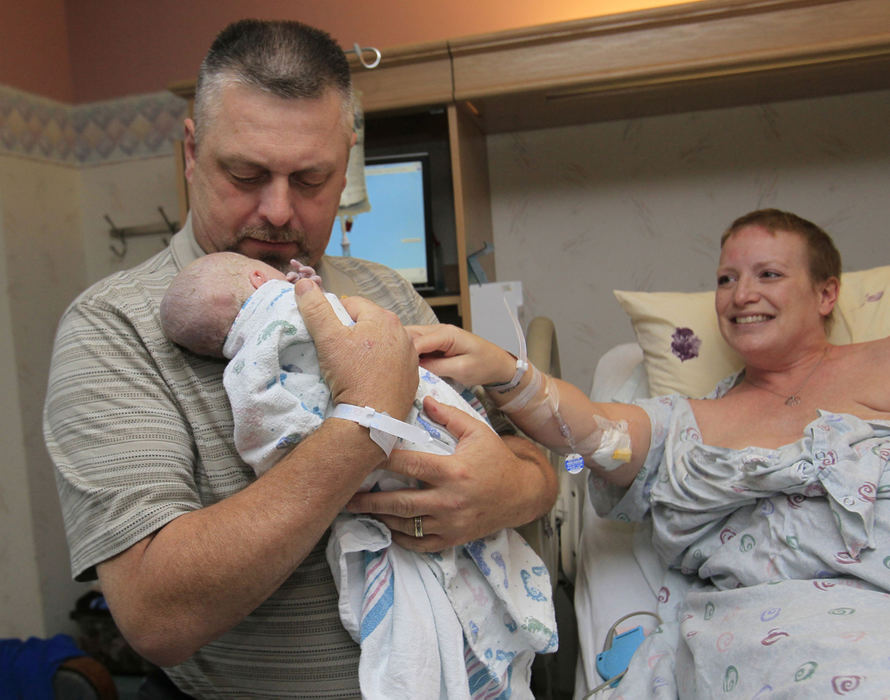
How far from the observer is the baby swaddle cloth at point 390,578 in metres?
0.88

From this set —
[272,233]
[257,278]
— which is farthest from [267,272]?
[272,233]

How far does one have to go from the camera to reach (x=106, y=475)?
0.89m

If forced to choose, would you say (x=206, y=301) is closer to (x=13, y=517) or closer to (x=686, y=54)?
(x=686, y=54)

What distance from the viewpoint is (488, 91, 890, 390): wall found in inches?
90.2

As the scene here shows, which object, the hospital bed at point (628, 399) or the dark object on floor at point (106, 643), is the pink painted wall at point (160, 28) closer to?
the hospital bed at point (628, 399)

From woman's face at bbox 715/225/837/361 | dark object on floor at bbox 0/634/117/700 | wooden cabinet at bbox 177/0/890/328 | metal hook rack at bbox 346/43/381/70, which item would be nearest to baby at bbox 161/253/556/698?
woman's face at bbox 715/225/837/361

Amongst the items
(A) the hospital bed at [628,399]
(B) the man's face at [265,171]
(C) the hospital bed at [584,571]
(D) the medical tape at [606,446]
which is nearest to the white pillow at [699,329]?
(A) the hospital bed at [628,399]

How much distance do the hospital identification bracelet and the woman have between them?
10.5 inches

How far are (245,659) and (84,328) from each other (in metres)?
0.53

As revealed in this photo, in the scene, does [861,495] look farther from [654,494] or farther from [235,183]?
[235,183]

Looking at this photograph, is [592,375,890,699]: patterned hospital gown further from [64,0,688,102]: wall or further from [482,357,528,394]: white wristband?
[64,0,688,102]: wall

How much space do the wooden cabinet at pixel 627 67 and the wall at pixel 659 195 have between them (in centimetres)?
10

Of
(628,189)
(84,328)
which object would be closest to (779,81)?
(628,189)

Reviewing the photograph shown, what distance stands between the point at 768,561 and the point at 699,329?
0.72 metres
